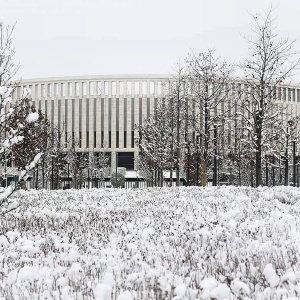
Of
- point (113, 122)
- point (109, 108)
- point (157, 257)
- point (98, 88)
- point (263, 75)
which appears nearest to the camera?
point (157, 257)

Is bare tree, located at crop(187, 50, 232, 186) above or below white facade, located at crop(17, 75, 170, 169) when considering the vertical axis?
below

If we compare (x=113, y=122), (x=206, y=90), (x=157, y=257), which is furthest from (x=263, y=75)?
(x=113, y=122)

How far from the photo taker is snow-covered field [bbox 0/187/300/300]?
192 inches

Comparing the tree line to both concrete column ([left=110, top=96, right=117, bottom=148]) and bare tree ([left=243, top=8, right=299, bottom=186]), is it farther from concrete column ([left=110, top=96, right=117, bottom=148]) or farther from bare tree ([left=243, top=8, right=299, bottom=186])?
concrete column ([left=110, top=96, right=117, bottom=148])

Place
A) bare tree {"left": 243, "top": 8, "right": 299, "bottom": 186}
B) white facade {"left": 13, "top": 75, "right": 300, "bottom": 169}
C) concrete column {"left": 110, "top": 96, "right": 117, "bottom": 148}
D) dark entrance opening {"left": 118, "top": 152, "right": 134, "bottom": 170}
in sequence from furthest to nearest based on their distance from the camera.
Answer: dark entrance opening {"left": 118, "top": 152, "right": 134, "bottom": 170}, concrete column {"left": 110, "top": 96, "right": 117, "bottom": 148}, white facade {"left": 13, "top": 75, "right": 300, "bottom": 169}, bare tree {"left": 243, "top": 8, "right": 299, "bottom": 186}

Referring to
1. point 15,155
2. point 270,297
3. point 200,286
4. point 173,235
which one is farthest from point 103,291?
point 15,155

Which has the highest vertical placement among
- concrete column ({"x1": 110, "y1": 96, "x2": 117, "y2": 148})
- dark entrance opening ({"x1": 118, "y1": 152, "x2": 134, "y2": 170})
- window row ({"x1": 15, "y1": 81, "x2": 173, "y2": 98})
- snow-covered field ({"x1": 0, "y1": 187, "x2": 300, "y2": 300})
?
window row ({"x1": 15, "y1": 81, "x2": 173, "y2": 98})

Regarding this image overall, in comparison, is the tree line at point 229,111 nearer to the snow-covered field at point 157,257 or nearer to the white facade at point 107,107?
the snow-covered field at point 157,257

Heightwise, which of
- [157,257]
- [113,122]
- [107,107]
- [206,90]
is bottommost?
[157,257]

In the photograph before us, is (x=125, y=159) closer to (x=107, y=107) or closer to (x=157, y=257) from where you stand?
(x=107, y=107)

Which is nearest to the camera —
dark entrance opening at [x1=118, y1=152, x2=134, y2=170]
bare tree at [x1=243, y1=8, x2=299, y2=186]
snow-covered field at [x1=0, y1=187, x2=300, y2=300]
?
snow-covered field at [x1=0, y1=187, x2=300, y2=300]

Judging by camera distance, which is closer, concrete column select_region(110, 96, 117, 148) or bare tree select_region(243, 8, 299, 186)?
bare tree select_region(243, 8, 299, 186)

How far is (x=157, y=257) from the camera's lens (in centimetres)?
659

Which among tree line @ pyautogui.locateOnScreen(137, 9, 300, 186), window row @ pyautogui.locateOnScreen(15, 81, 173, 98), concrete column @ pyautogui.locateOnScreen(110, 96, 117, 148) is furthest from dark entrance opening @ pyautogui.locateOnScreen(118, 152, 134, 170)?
tree line @ pyautogui.locateOnScreen(137, 9, 300, 186)
